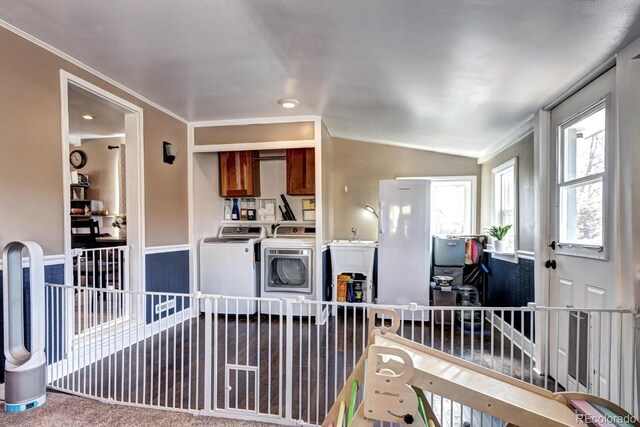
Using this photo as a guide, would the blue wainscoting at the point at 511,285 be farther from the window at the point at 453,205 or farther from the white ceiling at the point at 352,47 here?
the white ceiling at the point at 352,47

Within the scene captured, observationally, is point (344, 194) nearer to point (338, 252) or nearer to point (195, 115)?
point (338, 252)

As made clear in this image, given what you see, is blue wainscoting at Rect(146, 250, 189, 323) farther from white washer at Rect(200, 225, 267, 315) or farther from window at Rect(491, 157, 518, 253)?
window at Rect(491, 157, 518, 253)

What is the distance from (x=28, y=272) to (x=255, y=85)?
7.21 feet

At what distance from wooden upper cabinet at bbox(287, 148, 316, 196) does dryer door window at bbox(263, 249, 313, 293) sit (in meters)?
0.84

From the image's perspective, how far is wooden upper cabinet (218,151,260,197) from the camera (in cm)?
451

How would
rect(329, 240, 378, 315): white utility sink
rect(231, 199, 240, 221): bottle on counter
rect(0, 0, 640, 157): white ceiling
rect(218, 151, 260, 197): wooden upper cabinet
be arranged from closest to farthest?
1. rect(0, 0, 640, 157): white ceiling
2. rect(329, 240, 378, 315): white utility sink
3. rect(218, 151, 260, 197): wooden upper cabinet
4. rect(231, 199, 240, 221): bottle on counter

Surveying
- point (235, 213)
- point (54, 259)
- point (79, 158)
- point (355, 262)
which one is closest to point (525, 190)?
point (355, 262)

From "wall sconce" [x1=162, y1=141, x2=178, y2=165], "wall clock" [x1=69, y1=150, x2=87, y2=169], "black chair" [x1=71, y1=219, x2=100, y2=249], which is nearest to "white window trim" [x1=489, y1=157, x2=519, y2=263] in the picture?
"wall sconce" [x1=162, y1=141, x2=178, y2=165]

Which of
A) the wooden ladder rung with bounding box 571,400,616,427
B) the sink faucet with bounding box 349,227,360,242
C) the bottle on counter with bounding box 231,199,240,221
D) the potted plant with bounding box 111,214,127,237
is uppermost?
the bottle on counter with bounding box 231,199,240,221

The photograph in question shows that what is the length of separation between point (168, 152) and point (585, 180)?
3793 millimetres

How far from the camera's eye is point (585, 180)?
2291mm

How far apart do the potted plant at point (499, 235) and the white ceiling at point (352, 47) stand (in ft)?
3.93

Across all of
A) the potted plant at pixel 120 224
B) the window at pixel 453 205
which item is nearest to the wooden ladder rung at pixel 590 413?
the window at pixel 453 205

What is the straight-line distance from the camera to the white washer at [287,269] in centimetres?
416
